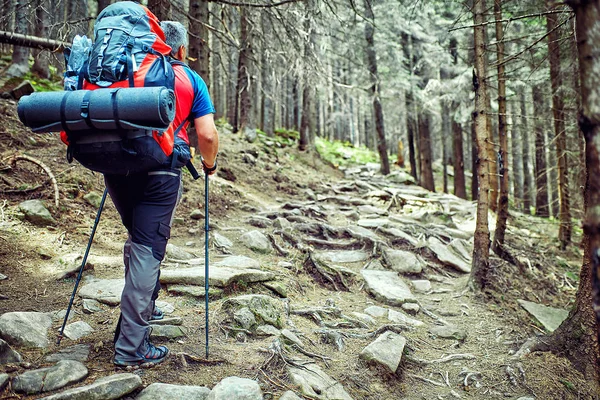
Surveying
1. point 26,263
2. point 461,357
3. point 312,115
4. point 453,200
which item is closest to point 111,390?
point 26,263

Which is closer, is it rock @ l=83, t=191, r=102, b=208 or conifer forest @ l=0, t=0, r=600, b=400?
conifer forest @ l=0, t=0, r=600, b=400

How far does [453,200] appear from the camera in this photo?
1346cm

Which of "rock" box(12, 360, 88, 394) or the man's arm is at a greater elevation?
the man's arm

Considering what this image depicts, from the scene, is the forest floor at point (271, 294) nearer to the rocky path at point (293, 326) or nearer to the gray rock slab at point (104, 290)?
the rocky path at point (293, 326)

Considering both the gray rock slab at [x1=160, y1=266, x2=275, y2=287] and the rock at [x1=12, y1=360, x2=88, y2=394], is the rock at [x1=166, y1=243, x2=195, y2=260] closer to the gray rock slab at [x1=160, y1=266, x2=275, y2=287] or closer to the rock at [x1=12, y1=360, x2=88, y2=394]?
the gray rock slab at [x1=160, y1=266, x2=275, y2=287]

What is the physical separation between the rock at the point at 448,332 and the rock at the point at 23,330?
422cm

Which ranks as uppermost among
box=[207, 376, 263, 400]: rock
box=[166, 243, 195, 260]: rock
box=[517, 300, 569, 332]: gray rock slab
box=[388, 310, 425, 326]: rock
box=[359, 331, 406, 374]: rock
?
box=[166, 243, 195, 260]: rock

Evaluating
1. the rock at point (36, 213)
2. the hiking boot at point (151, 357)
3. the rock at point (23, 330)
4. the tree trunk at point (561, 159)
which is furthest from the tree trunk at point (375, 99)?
the rock at point (23, 330)

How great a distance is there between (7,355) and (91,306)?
1.19 metres

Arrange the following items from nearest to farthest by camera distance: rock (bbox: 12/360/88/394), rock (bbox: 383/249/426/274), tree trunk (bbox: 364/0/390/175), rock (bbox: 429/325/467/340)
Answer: rock (bbox: 12/360/88/394) → rock (bbox: 429/325/467/340) → rock (bbox: 383/249/426/274) → tree trunk (bbox: 364/0/390/175)

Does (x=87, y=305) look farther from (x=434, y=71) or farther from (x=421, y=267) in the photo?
(x=434, y=71)

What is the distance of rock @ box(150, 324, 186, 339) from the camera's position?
3350 mm

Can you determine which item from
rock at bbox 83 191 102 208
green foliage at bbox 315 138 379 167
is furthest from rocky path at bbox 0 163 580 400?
green foliage at bbox 315 138 379 167

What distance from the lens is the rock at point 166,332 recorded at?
3.35 m
